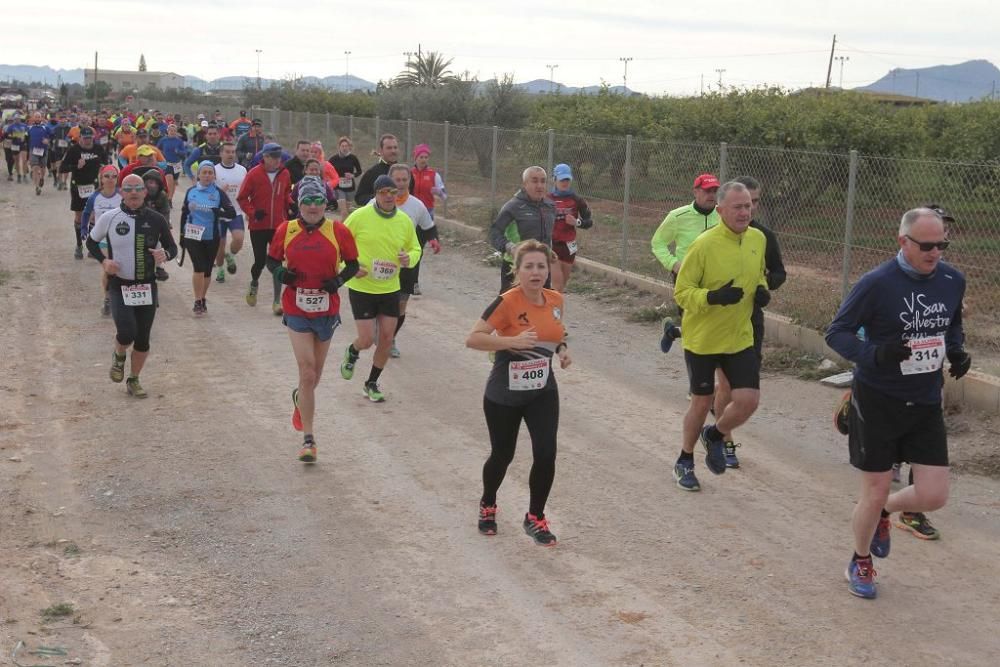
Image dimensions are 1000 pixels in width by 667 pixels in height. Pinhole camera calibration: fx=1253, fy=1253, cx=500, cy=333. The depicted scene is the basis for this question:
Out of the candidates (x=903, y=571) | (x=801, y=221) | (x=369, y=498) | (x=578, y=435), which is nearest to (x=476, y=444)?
(x=578, y=435)

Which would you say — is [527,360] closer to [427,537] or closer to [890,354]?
[427,537]

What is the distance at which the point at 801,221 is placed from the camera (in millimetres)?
14344

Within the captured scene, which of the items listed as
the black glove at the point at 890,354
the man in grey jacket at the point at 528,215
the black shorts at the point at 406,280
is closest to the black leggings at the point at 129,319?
the black shorts at the point at 406,280

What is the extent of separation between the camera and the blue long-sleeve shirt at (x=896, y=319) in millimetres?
6039

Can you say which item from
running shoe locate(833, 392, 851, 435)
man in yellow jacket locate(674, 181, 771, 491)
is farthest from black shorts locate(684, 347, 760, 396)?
running shoe locate(833, 392, 851, 435)

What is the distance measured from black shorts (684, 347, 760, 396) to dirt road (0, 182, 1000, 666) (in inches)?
28.8

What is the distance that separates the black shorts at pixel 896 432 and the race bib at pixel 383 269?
4.90 metres

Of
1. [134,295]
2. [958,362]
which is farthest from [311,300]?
[958,362]

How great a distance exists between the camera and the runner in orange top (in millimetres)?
6781

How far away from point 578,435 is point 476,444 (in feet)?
2.67

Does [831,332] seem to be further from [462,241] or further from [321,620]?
[462,241]

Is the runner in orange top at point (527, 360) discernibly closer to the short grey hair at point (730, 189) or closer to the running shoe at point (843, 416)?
the short grey hair at point (730, 189)

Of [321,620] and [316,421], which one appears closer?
[321,620]

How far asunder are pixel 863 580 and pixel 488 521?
210 cm
